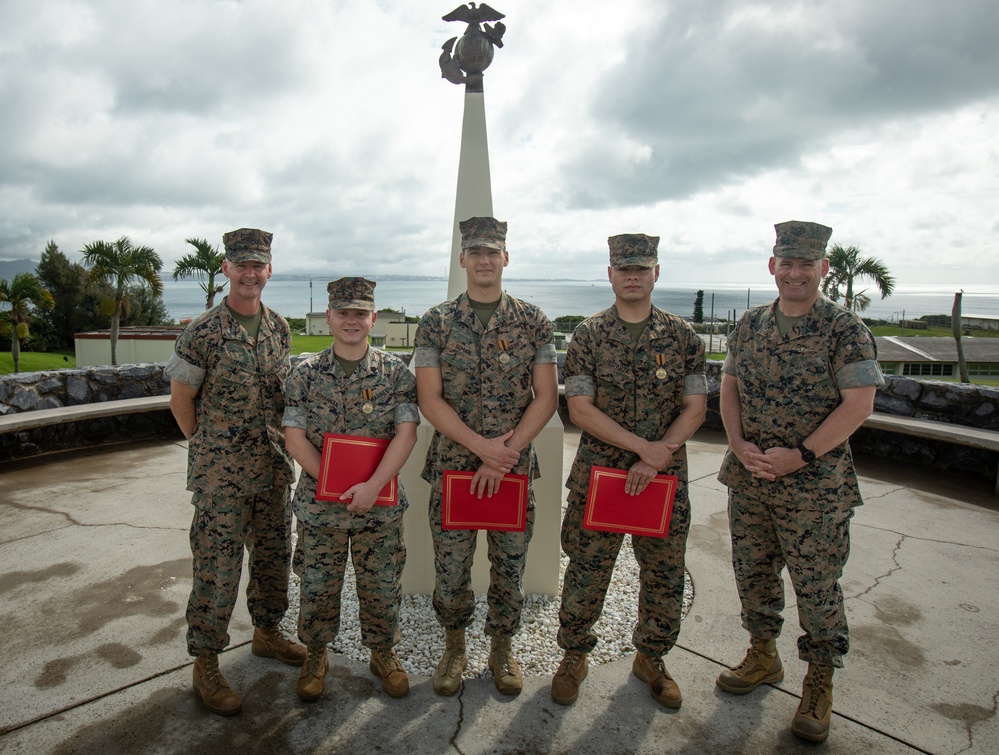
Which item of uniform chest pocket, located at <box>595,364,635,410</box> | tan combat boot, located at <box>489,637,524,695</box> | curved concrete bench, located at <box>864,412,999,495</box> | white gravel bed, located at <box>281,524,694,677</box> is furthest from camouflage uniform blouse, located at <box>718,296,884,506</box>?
curved concrete bench, located at <box>864,412,999,495</box>

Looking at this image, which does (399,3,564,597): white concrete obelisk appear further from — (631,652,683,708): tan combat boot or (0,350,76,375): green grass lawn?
(0,350,76,375): green grass lawn

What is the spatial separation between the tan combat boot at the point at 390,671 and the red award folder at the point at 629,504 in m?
1.10

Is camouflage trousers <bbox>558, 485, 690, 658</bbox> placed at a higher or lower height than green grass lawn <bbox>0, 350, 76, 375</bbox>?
higher

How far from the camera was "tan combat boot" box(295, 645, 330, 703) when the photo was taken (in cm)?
263

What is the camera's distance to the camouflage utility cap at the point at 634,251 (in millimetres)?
2533

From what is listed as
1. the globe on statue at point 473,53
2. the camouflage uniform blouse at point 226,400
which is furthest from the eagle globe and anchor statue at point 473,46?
the camouflage uniform blouse at point 226,400

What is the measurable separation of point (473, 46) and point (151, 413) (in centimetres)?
615

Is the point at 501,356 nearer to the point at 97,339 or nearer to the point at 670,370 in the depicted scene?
the point at 670,370

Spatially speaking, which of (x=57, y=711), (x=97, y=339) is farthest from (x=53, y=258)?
(x=57, y=711)

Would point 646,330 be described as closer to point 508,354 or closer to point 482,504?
point 508,354

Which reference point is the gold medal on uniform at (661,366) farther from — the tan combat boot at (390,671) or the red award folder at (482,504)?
the tan combat boot at (390,671)

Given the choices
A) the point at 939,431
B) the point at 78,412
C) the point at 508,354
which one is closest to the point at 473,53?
the point at 508,354

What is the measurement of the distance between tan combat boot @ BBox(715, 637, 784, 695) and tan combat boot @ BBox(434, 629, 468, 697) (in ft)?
3.83

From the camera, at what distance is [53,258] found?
3681 cm
